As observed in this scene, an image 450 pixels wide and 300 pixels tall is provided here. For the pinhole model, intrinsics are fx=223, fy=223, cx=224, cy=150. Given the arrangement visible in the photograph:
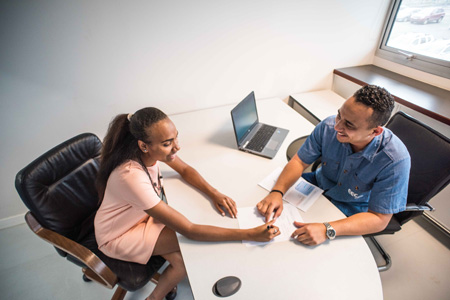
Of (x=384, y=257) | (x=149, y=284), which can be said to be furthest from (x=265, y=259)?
(x=384, y=257)

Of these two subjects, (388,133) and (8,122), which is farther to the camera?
(8,122)

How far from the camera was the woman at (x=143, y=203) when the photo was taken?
→ 994mm

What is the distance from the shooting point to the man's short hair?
3.15 feet

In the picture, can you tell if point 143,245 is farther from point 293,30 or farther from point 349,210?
point 293,30

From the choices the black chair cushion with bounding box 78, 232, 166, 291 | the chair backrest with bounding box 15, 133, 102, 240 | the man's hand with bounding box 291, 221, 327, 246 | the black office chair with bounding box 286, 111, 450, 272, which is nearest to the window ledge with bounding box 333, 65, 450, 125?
the black office chair with bounding box 286, 111, 450, 272

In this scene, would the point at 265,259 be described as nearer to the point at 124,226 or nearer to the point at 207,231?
the point at 207,231

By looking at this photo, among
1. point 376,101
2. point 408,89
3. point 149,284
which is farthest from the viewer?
point 408,89

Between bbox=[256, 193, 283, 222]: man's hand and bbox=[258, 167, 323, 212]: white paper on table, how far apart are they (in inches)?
3.5

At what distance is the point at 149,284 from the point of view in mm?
1552

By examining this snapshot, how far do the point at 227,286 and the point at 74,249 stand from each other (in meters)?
0.77

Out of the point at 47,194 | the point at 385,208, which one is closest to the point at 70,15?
the point at 47,194

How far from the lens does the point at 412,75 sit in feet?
6.99

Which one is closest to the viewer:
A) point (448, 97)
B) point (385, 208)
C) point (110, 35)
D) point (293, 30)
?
point (385, 208)

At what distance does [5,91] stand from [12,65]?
0.65 feet
